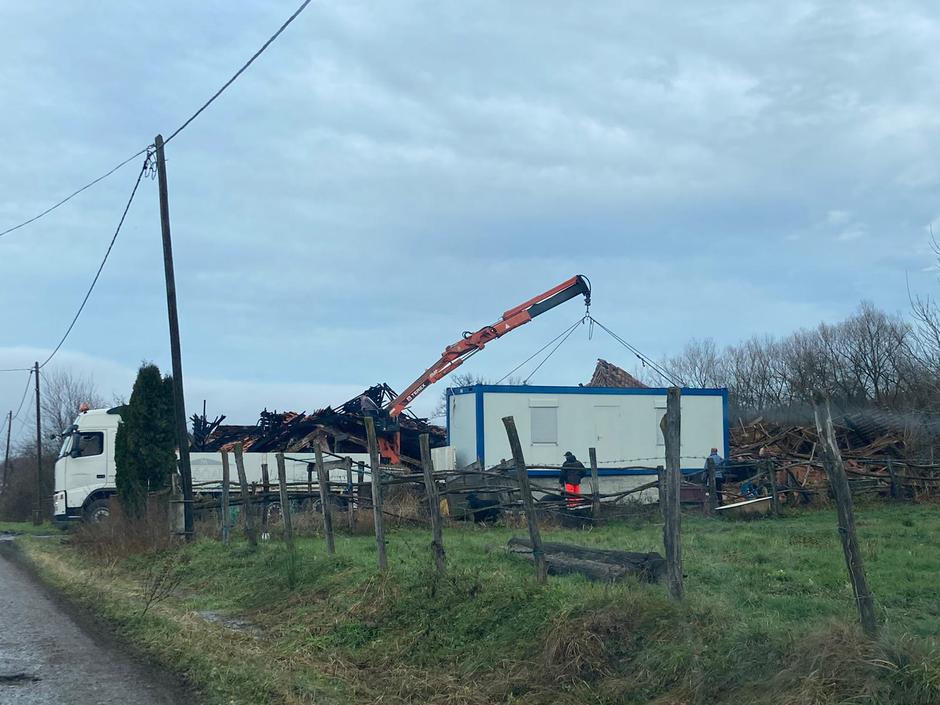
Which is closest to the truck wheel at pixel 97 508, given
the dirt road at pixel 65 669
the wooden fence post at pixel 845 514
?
the dirt road at pixel 65 669

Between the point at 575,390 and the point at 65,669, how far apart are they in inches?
799

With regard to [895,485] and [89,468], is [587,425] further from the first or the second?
[89,468]

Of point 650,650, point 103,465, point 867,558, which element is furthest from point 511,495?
point 650,650

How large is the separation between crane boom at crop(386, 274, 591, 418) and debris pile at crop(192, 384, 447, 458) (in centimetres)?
149

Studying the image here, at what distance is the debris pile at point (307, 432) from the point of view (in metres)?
32.3

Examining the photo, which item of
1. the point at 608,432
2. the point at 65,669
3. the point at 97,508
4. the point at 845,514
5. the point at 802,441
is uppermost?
the point at 845,514

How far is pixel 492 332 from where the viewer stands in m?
32.3

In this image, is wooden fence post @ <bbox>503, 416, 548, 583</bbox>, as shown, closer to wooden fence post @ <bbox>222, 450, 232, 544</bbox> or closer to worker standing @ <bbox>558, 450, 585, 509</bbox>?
wooden fence post @ <bbox>222, 450, 232, 544</bbox>

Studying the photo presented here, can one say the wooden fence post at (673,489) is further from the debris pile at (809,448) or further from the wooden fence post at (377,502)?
the debris pile at (809,448)

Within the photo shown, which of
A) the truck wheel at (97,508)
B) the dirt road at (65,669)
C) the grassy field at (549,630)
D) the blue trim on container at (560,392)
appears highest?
the blue trim on container at (560,392)

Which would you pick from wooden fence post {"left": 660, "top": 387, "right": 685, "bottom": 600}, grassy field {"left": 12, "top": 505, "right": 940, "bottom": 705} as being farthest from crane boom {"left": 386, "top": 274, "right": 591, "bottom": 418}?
wooden fence post {"left": 660, "top": 387, "right": 685, "bottom": 600}

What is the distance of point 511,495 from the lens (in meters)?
21.3

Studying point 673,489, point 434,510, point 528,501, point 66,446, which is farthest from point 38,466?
point 673,489

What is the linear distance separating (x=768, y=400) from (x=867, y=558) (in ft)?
70.7
